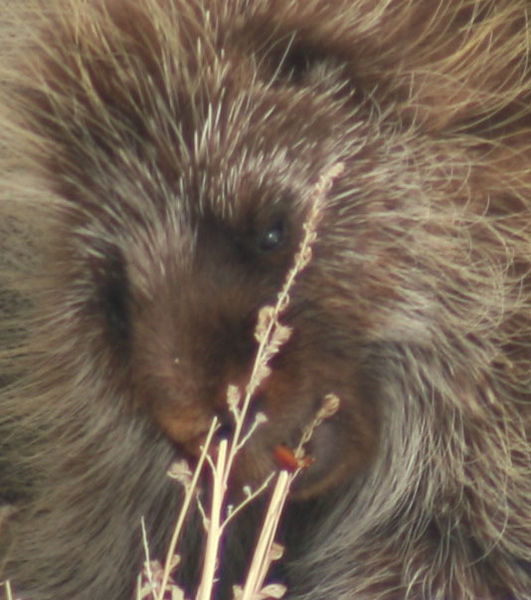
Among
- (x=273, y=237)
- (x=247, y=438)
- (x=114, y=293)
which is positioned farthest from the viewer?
(x=114, y=293)

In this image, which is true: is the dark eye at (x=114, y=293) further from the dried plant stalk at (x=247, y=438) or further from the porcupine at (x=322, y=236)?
the dried plant stalk at (x=247, y=438)

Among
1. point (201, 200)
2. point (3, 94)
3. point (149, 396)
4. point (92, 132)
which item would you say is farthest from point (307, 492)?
point (3, 94)

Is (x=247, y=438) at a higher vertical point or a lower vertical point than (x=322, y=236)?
lower

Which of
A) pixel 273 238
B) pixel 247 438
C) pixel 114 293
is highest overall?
pixel 273 238

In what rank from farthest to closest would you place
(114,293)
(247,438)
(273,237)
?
(114,293)
(273,237)
(247,438)

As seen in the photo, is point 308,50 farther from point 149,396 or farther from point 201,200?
point 149,396

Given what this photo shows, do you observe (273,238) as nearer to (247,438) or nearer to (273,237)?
(273,237)

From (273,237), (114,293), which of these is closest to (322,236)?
(273,237)

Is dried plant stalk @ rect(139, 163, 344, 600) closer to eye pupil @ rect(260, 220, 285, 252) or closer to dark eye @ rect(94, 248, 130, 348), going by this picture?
eye pupil @ rect(260, 220, 285, 252)

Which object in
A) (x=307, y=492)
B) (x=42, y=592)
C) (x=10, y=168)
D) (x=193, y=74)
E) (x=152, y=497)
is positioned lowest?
(x=42, y=592)
